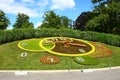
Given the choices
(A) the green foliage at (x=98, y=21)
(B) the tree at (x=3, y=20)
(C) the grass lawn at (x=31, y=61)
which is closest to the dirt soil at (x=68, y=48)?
(C) the grass lawn at (x=31, y=61)

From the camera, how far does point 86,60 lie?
33219 millimetres

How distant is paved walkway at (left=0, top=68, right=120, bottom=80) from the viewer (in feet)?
79.1

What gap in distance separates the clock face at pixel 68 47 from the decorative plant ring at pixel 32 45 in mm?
557

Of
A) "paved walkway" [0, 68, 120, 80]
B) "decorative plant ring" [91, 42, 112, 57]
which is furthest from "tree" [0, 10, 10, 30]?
"paved walkway" [0, 68, 120, 80]

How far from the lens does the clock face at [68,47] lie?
115ft

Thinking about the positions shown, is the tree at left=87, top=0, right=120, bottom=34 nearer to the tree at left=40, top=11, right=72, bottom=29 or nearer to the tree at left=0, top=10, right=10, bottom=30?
the tree at left=40, top=11, right=72, bottom=29

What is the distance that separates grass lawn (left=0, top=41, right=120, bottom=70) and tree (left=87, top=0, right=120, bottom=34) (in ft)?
66.0

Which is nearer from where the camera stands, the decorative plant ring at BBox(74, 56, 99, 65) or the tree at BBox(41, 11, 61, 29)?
the decorative plant ring at BBox(74, 56, 99, 65)

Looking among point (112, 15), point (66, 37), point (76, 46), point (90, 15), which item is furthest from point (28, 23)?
point (76, 46)

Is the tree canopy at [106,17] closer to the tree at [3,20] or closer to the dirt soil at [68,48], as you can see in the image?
the dirt soil at [68,48]

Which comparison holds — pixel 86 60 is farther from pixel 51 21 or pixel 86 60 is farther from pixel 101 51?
pixel 51 21

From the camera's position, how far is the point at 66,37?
4278 cm

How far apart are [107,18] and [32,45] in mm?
23997

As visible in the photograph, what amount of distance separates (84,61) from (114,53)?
7.27 meters
